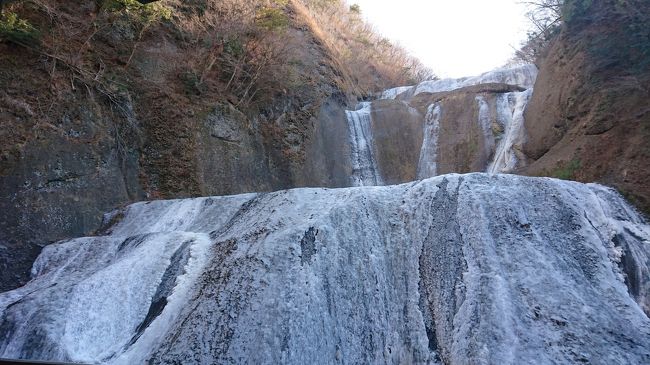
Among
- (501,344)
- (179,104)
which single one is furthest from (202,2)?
(501,344)

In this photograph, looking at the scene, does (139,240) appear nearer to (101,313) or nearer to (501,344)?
(101,313)

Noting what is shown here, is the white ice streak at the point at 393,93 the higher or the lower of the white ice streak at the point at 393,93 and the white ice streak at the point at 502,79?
the higher

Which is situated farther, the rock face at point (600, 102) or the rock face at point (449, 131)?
the rock face at point (449, 131)

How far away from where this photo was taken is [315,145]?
51.7ft

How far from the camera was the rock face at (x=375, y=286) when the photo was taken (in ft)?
16.7

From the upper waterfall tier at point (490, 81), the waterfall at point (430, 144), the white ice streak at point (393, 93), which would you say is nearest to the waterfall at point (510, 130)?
the upper waterfall tier at point (490, 81)

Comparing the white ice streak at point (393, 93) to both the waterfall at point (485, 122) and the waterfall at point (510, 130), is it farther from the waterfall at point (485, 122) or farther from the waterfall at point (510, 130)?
the waterfall at point (510, 130)

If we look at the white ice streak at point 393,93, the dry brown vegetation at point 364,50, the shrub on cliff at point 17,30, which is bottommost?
the white ice streak at point 393,93

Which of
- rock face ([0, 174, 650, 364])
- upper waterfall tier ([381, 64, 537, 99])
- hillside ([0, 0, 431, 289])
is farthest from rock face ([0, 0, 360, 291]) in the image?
upper waterfall tier ([381, 64, 537, 99])

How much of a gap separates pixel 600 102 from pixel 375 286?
7.00 m

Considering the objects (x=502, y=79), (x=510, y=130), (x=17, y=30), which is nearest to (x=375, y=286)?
(x=17, y=30)

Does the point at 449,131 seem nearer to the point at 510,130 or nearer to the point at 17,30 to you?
the point at 510,130

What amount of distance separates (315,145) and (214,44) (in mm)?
4636

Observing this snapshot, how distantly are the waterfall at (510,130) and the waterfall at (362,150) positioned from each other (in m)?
4.10
